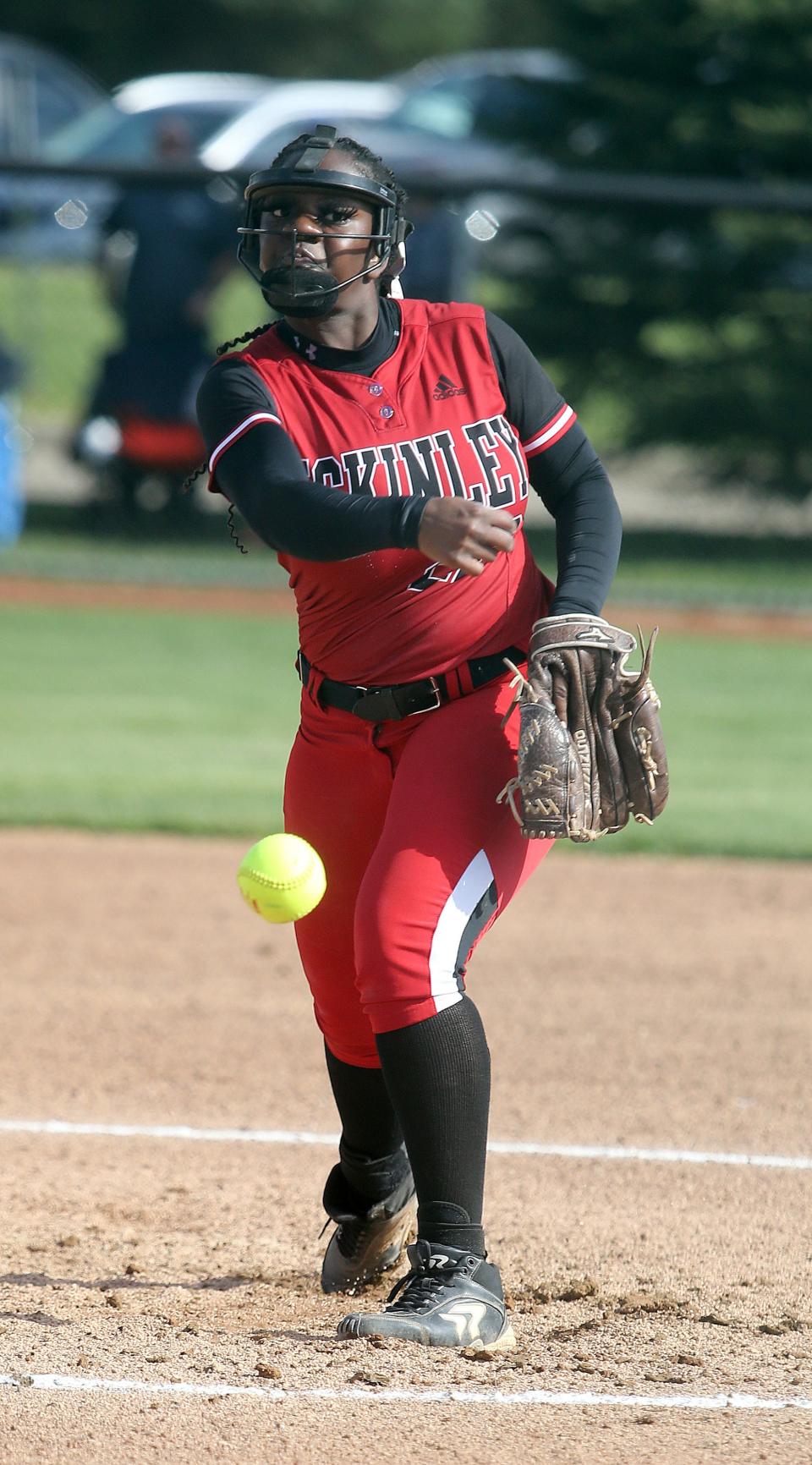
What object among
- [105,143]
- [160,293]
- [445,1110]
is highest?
[105,143]

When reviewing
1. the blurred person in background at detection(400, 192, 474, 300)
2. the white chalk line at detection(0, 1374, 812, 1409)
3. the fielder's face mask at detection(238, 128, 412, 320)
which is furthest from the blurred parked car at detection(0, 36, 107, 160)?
the white chalk line at detection(0, 1374, 812, 1409)

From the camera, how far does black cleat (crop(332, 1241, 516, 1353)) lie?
10.0ft

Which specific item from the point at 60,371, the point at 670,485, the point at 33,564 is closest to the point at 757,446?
the point at 670,485

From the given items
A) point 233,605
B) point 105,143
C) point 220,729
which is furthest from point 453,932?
point 105,143

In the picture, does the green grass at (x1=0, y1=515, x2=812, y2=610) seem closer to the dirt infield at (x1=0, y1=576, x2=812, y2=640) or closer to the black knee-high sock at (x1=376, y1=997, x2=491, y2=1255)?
the dirt infield at (x1=0, y1=576, x2=812, y2=640)

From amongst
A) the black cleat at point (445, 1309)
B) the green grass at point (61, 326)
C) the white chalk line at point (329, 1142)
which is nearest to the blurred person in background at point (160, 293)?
the green grass at point (61, 326)

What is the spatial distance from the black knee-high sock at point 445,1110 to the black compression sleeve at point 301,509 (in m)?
0.82

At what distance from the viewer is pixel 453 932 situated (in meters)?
3.11

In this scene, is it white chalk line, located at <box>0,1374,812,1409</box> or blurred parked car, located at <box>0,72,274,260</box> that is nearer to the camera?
white chalk line, located at <box>0,1374,812,1409</box>

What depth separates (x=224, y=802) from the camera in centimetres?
798

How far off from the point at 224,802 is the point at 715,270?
7943 mm

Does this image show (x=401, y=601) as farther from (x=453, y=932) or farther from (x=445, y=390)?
(x=453, y=932)

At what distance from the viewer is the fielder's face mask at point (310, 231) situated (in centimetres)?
321

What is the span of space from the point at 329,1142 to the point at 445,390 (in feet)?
6.54
